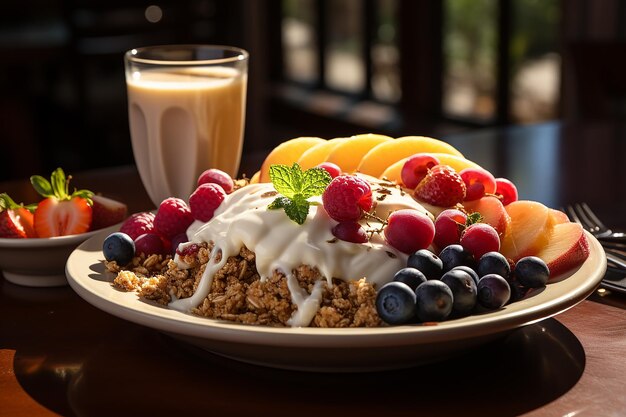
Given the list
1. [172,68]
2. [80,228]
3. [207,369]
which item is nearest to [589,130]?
[172,68]

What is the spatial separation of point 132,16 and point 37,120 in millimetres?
652

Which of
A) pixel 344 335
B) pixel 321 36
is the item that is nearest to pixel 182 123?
pixel 344 335

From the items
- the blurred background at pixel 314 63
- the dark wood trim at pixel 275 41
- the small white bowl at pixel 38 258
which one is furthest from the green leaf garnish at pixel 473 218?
the dark wood trim at pixel 275 41

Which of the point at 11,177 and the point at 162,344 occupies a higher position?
the point at 162,344

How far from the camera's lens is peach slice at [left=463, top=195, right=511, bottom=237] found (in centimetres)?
103

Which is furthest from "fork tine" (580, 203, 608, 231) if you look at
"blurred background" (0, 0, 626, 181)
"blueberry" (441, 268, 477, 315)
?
"blurred background" (0, 0, 626, 181)

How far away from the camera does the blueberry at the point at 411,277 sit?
0.88 meters

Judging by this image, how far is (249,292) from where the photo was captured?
2.95 feet

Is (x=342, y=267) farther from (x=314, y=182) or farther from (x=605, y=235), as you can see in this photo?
(x=605, y=235)

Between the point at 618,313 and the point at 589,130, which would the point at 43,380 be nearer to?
the point at 618,313

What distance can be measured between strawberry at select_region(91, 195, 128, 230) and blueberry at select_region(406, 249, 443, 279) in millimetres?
470

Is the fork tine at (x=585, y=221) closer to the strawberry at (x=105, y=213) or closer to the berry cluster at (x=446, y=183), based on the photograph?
the berry cluster at (x=446, y=183)

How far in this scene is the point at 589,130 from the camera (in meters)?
2.07

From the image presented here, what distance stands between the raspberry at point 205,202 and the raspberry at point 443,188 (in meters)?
0.23
